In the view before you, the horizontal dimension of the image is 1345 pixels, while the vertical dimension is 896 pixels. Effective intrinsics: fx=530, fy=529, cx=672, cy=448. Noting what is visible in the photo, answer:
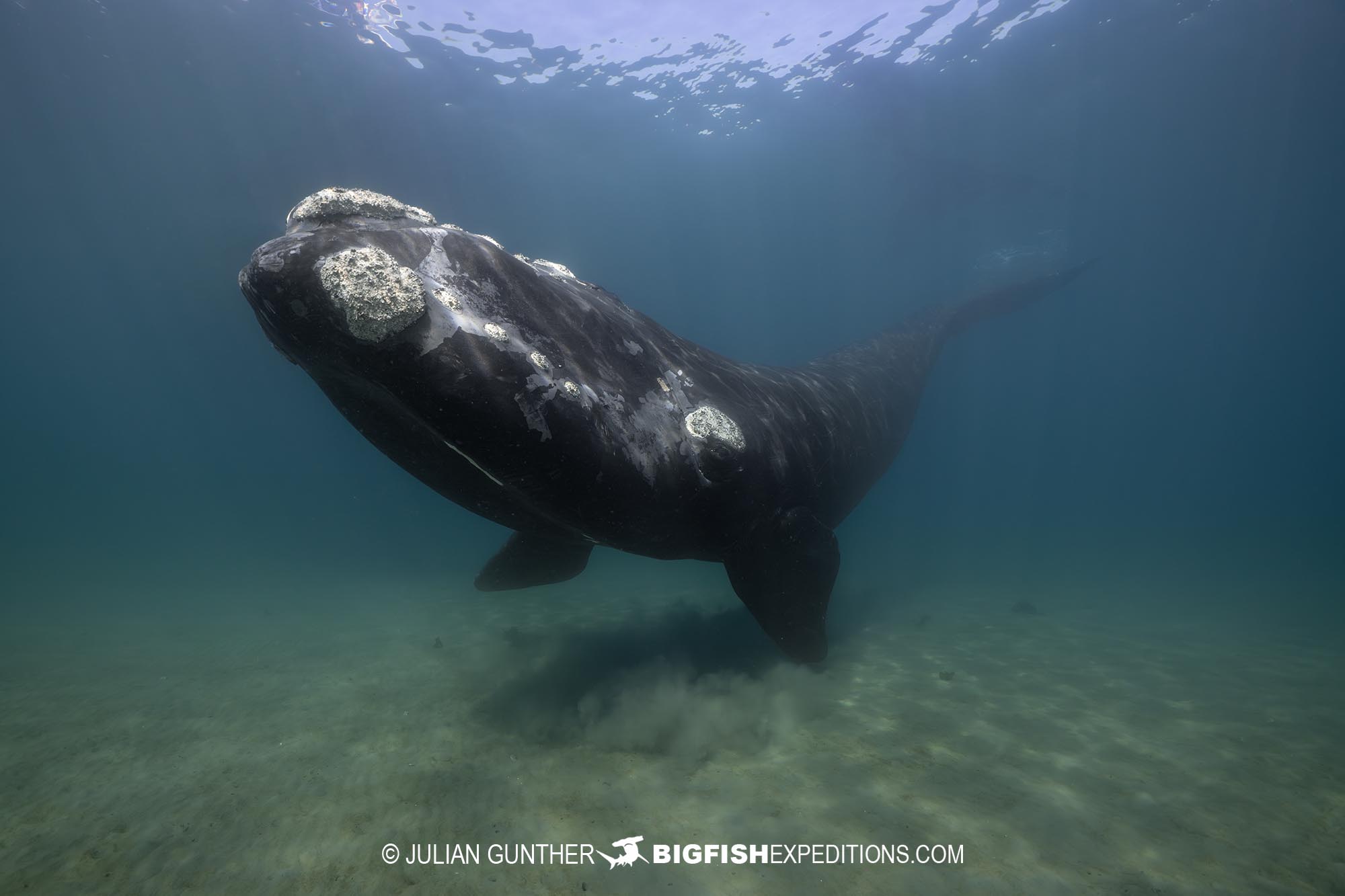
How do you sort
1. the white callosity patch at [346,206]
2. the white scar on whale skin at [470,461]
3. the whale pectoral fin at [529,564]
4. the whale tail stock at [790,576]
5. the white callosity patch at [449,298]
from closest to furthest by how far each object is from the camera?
the white callosity patch at [449,298] < the white callosity patch at [346,206] < the white scar on whale skin at [470,461] < the whale tail stock at [790,576] < the whale pectoral fin at [529,564]

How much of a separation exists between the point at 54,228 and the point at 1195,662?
183 ft

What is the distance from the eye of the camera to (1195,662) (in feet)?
29.2

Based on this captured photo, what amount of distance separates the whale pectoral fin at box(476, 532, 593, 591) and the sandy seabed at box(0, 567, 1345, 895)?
131 cm

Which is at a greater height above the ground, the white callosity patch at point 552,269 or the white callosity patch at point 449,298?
the white callosity patch at point 552,269

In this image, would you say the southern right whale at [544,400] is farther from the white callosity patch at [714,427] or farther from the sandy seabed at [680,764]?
the sandy seabed at [680,764]

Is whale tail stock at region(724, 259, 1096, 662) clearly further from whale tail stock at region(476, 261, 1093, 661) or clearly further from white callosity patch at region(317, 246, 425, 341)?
white callosity patch at region(317, 246, 425, 341)

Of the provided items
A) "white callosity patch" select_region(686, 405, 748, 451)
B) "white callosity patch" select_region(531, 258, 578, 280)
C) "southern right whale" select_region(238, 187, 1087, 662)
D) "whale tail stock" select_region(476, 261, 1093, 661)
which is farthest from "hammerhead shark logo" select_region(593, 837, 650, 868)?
"white callosity patch" select_region(531, 258, 578, 280)

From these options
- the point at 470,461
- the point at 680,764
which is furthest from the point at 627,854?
the point at 470,461

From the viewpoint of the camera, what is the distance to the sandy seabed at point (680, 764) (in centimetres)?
354

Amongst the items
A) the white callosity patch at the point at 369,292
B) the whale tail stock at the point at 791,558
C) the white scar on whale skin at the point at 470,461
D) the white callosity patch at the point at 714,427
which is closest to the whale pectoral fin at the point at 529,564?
the whale tail stock at the point at 791,558

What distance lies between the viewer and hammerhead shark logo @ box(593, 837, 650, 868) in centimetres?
355

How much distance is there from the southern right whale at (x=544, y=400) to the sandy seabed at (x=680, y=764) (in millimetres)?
1844

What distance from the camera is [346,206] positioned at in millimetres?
3475

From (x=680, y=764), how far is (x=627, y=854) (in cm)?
134
